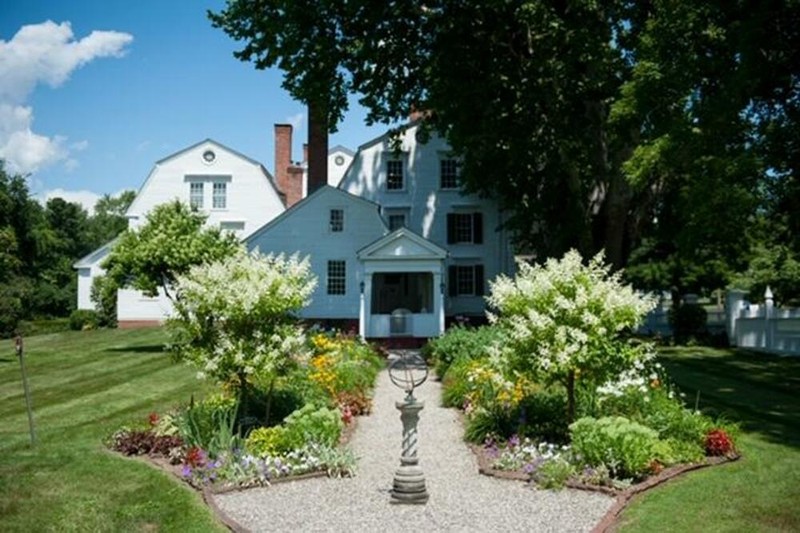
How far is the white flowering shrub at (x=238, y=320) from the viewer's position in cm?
1237

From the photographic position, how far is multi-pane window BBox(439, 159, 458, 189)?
129ft

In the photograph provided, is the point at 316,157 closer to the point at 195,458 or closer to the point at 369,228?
the point at 369,228

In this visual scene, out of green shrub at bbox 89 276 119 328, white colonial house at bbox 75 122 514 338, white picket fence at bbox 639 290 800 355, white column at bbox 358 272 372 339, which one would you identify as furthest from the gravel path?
green shrub at bbox 89 276 119 328

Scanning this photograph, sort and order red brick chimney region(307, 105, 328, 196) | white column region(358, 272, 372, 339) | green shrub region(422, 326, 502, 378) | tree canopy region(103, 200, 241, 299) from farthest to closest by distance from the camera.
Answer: red brick chimney region(307, 105, 328, 196), white column region(358, 272, 372, 339), tree canopy region(103, 200, 241, 299), green shrub region(422, 326, 502, 378)

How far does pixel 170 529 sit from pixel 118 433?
4.91 m

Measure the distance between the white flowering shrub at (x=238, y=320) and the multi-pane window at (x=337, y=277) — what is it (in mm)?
23368

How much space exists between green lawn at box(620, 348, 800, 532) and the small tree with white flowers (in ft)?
19.3

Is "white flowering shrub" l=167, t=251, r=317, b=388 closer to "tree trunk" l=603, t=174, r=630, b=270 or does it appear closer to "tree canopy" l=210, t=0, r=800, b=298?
"tree canopy" l=210, t=0, r=800, b=298

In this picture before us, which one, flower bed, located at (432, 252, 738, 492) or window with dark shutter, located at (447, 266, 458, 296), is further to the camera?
window with dark shutter, located at (447, 266, 458, 296)

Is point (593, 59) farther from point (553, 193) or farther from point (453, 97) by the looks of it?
point (553, 193)

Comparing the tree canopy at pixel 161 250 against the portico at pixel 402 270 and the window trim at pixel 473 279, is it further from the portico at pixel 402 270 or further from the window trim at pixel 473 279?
the window trim at pixel 473 279

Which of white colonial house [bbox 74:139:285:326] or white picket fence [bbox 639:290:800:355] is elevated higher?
white colonial house [bbox 74:139:285:326]

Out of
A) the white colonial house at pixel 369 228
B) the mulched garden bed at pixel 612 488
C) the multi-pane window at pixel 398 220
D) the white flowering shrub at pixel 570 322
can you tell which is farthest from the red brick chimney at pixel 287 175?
the mulched garden bed at pixel 612 488

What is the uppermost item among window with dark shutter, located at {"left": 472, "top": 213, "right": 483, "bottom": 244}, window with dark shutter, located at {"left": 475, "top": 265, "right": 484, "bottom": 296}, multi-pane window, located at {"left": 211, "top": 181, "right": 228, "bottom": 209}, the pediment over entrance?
multi-pane window, located at {"left": 211, "top": 181, "right": 228, "bottom": 209}
